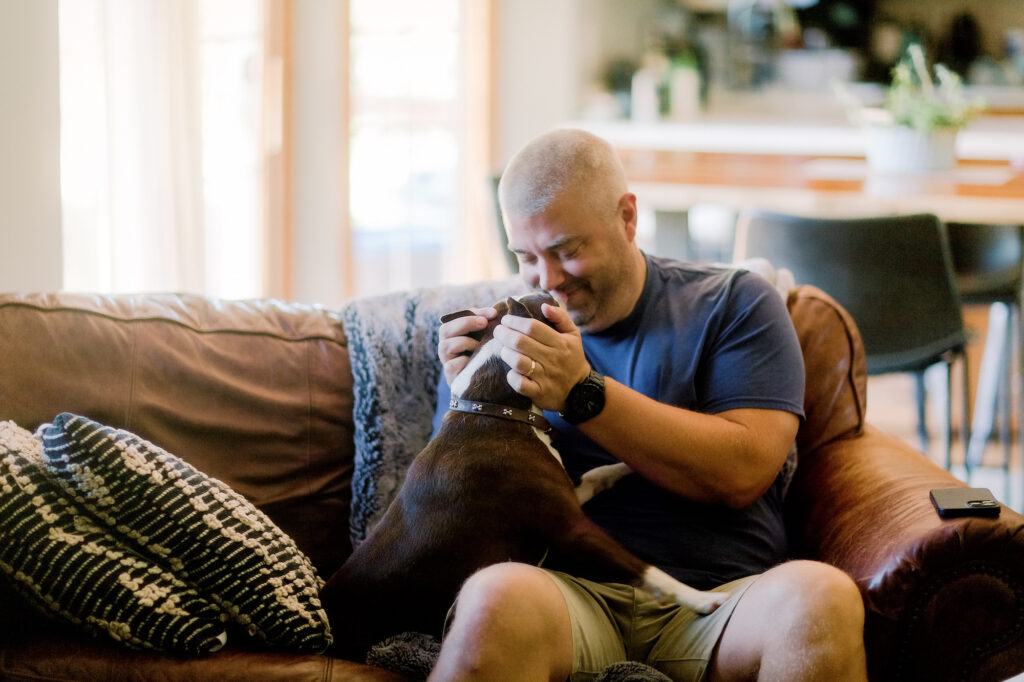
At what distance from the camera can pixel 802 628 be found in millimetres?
1381

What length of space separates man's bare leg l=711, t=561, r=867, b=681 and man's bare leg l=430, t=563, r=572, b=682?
26 cm

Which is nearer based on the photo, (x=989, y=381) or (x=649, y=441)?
(x=649, y=441)

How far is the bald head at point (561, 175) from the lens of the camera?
68.9 inches

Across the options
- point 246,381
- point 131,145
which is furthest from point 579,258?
point 131,145

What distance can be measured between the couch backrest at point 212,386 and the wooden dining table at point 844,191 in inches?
70.6

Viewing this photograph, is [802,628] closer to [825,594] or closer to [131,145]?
[825,594]

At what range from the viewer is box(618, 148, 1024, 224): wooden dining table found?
10.3 feet

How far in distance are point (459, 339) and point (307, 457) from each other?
0.49 meters

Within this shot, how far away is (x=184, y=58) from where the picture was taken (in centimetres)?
284

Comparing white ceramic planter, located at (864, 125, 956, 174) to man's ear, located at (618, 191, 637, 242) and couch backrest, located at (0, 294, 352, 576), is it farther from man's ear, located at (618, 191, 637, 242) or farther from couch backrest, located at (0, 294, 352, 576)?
couch backrest, located at (0, 294, 352, 576)

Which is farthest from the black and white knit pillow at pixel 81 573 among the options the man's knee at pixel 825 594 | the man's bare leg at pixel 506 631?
the man's knee at pixel 825 594

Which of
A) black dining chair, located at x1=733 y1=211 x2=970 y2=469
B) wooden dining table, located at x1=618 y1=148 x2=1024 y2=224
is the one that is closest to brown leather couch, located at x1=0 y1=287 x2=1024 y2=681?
black dining chair, located at x1=733 y1=211 x2=970 y2=469

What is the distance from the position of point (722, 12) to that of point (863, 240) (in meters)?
3.84

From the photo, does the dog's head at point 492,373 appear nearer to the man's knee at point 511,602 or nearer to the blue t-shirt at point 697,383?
the blue t-shirt at point 697,383
